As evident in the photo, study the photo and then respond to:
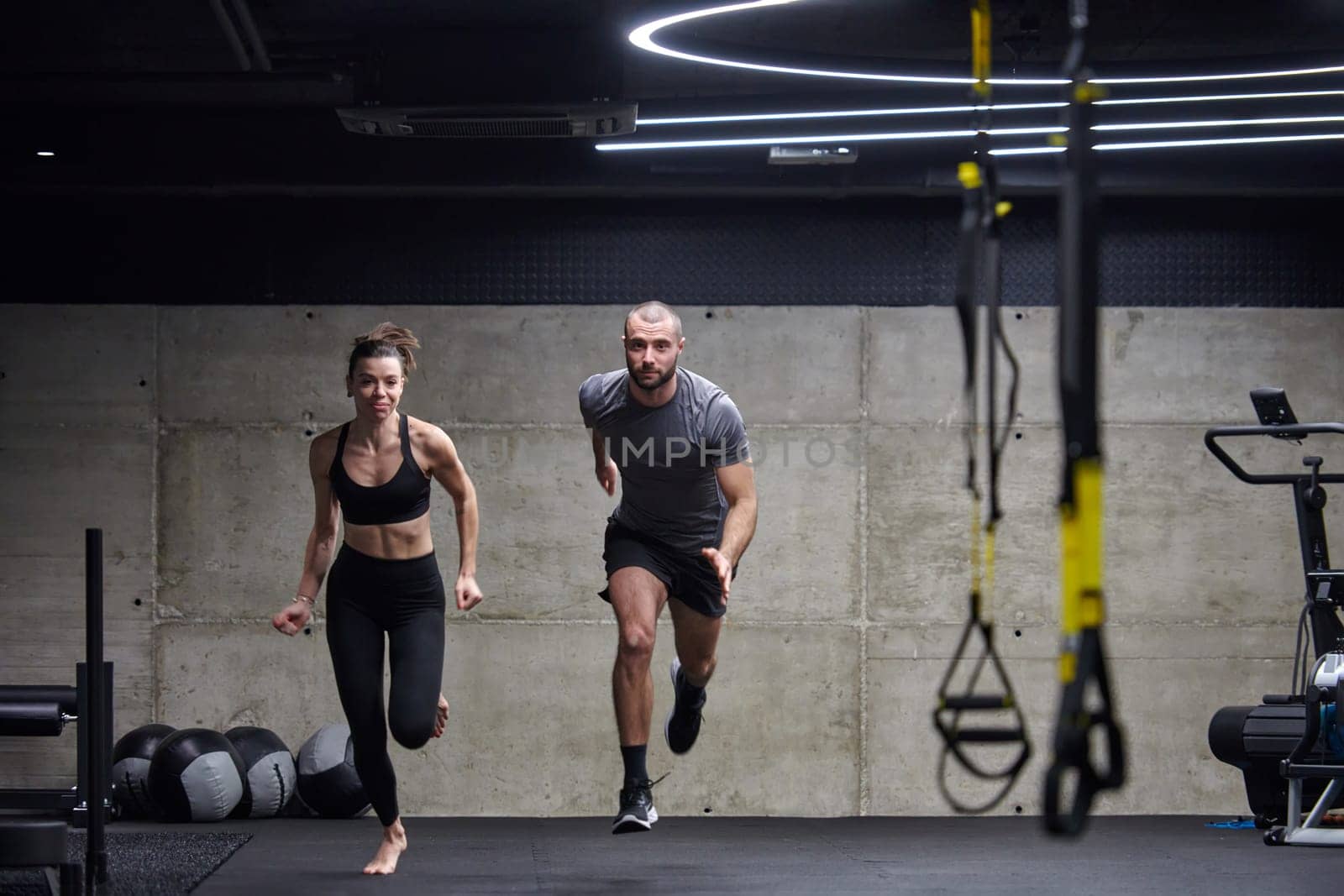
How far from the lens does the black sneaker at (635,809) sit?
14.8 ft

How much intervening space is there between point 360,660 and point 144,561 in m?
2.62

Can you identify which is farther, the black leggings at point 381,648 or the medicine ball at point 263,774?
the medicine ball at point 263,774

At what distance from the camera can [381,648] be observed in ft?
15.8

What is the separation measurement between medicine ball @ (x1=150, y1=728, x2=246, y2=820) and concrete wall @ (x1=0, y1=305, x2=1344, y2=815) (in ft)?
2.00

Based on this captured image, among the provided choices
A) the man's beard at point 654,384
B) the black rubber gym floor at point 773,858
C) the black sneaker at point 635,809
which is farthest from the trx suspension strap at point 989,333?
the black rubber gym floor at point 773,858

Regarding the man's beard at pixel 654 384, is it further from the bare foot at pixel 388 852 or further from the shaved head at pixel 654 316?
the bare foot at pixel 388 852

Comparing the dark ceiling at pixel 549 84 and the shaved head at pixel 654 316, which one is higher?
the dark ceiling at pixel 549 84

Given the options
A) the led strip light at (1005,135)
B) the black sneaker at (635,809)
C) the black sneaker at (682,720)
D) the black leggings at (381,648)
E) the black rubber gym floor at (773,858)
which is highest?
the led strip light at (1005,135)

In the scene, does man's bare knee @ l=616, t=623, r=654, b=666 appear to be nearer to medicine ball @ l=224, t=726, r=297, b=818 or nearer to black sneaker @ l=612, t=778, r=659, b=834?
black sneaker @ l=612, t=778, r=659, b=834

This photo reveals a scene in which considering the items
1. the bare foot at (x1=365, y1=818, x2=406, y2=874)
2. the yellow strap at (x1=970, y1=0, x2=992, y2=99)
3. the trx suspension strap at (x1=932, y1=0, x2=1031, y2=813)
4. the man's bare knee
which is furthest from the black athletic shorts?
the yellow strap at (x1=970, y1=0, x2=992, y2=99)

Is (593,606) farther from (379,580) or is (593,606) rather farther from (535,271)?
(379,580)

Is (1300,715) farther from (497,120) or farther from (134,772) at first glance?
(134,772)

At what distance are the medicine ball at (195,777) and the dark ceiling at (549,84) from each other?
2.41 meters

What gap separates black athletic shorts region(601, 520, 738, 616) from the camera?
4988 millimetres
